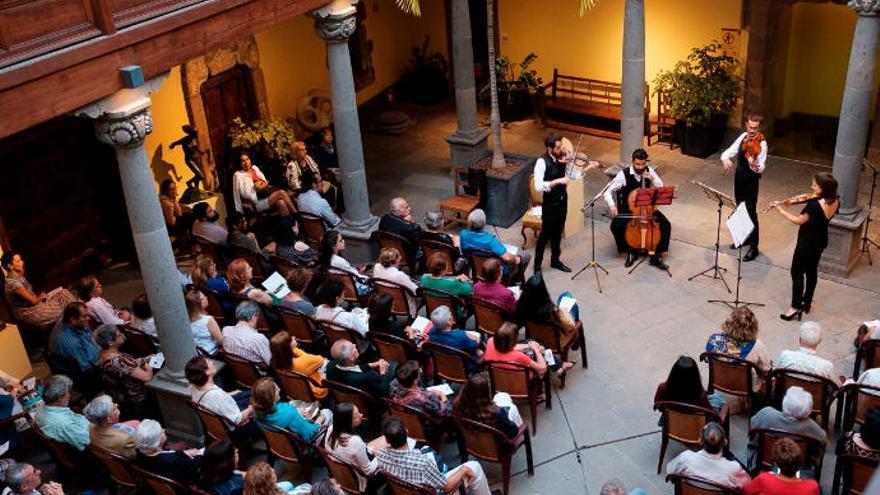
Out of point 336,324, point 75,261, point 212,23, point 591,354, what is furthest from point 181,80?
point 591,354

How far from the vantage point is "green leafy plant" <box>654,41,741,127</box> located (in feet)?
43.3

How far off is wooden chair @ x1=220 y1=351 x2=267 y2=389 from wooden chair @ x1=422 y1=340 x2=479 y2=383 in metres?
1.44

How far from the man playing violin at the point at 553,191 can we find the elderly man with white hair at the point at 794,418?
4028mm

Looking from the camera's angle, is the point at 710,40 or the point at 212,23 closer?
the point at 212,23

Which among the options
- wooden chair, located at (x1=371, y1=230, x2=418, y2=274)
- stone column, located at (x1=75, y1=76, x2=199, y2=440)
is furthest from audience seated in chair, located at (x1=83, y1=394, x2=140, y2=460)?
wooden chair, located at (x1=371, y1=230, x2=418, y2=274)

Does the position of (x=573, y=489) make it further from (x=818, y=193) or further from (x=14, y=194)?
(x=14, y=194)

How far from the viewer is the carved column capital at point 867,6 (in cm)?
901

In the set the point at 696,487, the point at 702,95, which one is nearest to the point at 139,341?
the point at 696,487

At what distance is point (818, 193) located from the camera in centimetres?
888

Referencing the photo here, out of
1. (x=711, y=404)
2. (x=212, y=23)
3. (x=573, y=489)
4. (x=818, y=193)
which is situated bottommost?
(x=573, y=489)

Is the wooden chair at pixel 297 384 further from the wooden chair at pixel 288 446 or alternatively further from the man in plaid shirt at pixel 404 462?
the man in plaid shirt at pixel 404 462

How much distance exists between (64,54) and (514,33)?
10688 mm

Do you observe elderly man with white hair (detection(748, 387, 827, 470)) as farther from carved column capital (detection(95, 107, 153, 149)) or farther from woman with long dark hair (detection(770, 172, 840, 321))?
carved column capital (detection(95, 107, 153, 149))

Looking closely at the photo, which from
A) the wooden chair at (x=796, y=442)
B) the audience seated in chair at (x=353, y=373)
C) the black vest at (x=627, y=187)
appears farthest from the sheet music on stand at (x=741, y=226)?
the audience seated in chair at (x=353, y=373)
